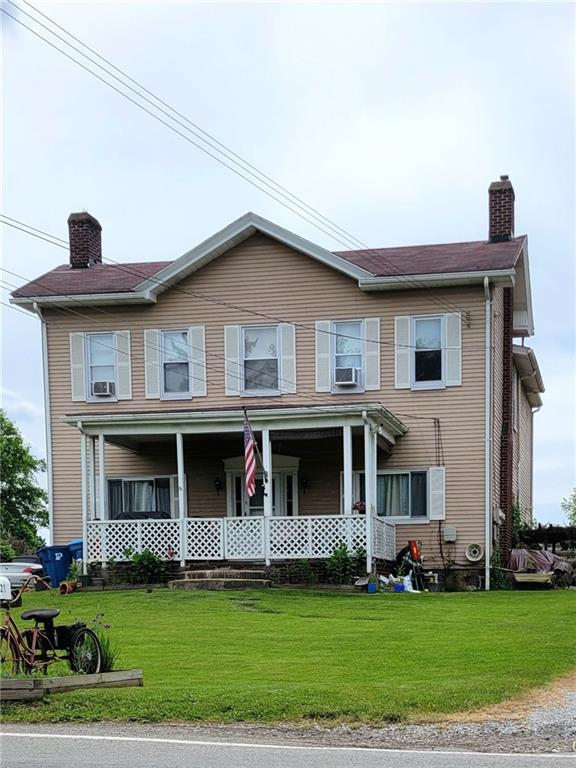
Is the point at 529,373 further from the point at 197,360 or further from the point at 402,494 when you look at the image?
the point at 197,360

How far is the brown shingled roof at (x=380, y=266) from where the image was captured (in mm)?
26281

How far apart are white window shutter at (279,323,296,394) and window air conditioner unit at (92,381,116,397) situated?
419 cm

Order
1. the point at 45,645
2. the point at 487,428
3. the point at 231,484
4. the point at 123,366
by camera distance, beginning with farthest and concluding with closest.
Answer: the point at 123,366 < the point at 231,484 < the point at 487,428 < the point at 45,645

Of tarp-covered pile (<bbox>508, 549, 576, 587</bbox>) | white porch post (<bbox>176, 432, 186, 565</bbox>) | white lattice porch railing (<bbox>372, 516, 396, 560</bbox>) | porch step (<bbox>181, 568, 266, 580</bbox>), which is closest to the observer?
porch step (<bbox>181, 568, 266, 580</bbox>)

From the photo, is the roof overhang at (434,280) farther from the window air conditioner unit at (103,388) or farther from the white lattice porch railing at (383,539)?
the window air conditioner unit at (103,388)

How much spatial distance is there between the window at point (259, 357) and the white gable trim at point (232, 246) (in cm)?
196

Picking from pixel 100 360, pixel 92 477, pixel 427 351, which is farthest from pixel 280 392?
pixel 92 477

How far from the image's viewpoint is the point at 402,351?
87.1 feet

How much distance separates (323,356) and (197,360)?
310 centimetres

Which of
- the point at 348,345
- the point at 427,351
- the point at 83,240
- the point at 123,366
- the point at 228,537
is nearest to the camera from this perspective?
the point at 228,537

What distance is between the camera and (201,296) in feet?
90.9

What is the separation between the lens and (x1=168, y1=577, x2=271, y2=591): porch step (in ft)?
73.9

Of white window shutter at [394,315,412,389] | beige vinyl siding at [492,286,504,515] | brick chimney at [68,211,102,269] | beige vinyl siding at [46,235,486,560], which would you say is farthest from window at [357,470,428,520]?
brick chimney at [68,211,102,269]

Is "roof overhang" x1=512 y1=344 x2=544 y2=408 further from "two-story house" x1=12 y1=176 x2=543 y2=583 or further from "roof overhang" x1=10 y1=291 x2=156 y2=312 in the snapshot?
"roof overhang" x1=10 y1=291 x2=156 y2=312
